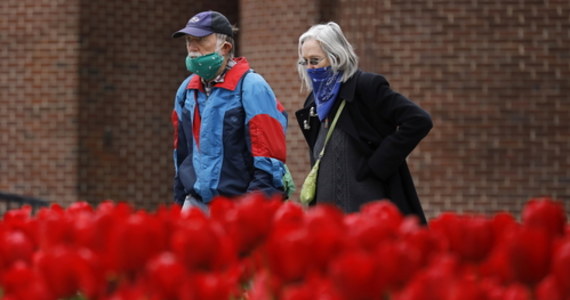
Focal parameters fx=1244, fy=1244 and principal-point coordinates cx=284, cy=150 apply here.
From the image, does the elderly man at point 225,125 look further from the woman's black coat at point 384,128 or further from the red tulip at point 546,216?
the red tulip at point 546,216

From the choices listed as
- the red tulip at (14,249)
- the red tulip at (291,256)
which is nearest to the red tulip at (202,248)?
the red tulip at (291,256)

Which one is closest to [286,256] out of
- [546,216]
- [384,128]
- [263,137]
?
[546,216]

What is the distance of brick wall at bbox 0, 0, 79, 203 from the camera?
12.3 m

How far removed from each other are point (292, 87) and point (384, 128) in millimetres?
5682

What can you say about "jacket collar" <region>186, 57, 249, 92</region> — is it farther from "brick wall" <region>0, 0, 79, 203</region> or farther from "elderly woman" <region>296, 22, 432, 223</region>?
"brick wall" <region>0, 0, 79, 203</region>

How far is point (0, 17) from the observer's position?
40.5 feet

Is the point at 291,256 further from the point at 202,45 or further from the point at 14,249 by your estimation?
the point at 202,45

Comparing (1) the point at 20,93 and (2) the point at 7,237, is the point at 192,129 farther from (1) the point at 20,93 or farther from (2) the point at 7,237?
(1) the point at 20,93

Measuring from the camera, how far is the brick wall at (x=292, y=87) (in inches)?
431

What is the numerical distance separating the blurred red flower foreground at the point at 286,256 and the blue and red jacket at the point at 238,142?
2798 millimetres

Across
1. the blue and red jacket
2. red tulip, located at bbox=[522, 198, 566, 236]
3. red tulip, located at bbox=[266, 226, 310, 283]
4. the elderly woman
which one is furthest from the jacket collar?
red tulip, located at bbox=[266, 226, 310, 283]

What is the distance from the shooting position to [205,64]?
18.6 ft

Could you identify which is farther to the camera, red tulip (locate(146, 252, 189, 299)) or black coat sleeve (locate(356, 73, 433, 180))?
black coat sleeve (locate(356, 73, 433, 180))

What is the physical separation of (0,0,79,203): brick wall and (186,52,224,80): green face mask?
22.3 ft
